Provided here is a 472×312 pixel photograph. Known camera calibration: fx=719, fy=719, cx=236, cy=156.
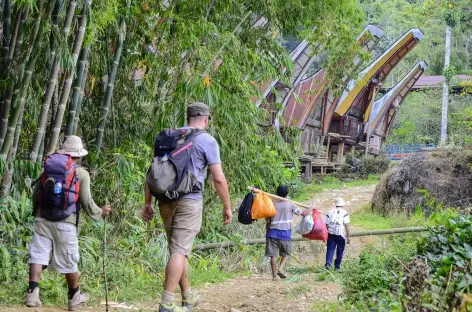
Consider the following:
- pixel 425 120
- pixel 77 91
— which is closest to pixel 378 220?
pixel 77 91

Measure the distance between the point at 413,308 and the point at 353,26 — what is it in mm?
8800

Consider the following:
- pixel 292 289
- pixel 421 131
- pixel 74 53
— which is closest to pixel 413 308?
pixel 292 289

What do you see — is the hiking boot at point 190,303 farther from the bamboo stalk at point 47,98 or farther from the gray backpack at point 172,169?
the bamboo stalk at point 47,98

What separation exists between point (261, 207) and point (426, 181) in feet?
39.0

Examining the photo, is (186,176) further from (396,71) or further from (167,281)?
(396,71)

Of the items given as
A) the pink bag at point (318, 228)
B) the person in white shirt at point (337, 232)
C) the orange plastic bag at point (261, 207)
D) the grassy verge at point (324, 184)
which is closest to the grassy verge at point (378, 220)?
the grassy verge at point (324, 184)

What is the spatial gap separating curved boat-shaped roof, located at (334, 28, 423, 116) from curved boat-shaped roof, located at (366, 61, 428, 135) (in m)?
3.10

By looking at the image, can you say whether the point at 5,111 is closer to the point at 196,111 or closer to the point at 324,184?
the point at 196,111

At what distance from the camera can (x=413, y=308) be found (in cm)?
433

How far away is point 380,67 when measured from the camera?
29.5 m

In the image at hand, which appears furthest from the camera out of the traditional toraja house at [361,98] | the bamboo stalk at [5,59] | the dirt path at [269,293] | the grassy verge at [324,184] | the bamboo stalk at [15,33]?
the traditional toraja house at [361,98]

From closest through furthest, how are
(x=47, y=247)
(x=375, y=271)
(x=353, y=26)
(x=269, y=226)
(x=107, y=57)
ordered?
(x=47, y=247) → (x=375, y=271) → (x=107, y=57) → (x=269, y=226) → (x=353, y=26)

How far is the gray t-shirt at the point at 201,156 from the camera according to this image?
521 centimetres

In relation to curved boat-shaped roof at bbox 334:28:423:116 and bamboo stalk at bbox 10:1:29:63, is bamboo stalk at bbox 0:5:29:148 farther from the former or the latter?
curved boat-shaped roof at bbox 334:28:423:116
